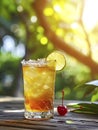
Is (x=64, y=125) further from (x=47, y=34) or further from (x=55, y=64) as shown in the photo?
(x=47, y=34)

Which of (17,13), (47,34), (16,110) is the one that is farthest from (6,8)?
(16,110)

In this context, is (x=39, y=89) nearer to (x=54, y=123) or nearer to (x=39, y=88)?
(x=39, y=88)

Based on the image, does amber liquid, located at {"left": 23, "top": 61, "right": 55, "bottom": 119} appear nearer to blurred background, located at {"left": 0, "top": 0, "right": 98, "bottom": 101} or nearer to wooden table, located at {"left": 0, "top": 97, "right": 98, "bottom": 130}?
wooden table, located at {"left": 0, "top": 97, "right": 98, "bottom": 130}

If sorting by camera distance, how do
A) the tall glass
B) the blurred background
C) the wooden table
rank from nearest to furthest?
1. the wooden table
2. the tall glass
3. the blurred background

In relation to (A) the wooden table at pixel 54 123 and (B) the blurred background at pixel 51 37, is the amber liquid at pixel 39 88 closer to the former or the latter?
(A) the wooden table at pixel 54 123

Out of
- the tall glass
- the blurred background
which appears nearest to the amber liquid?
the tall glass
